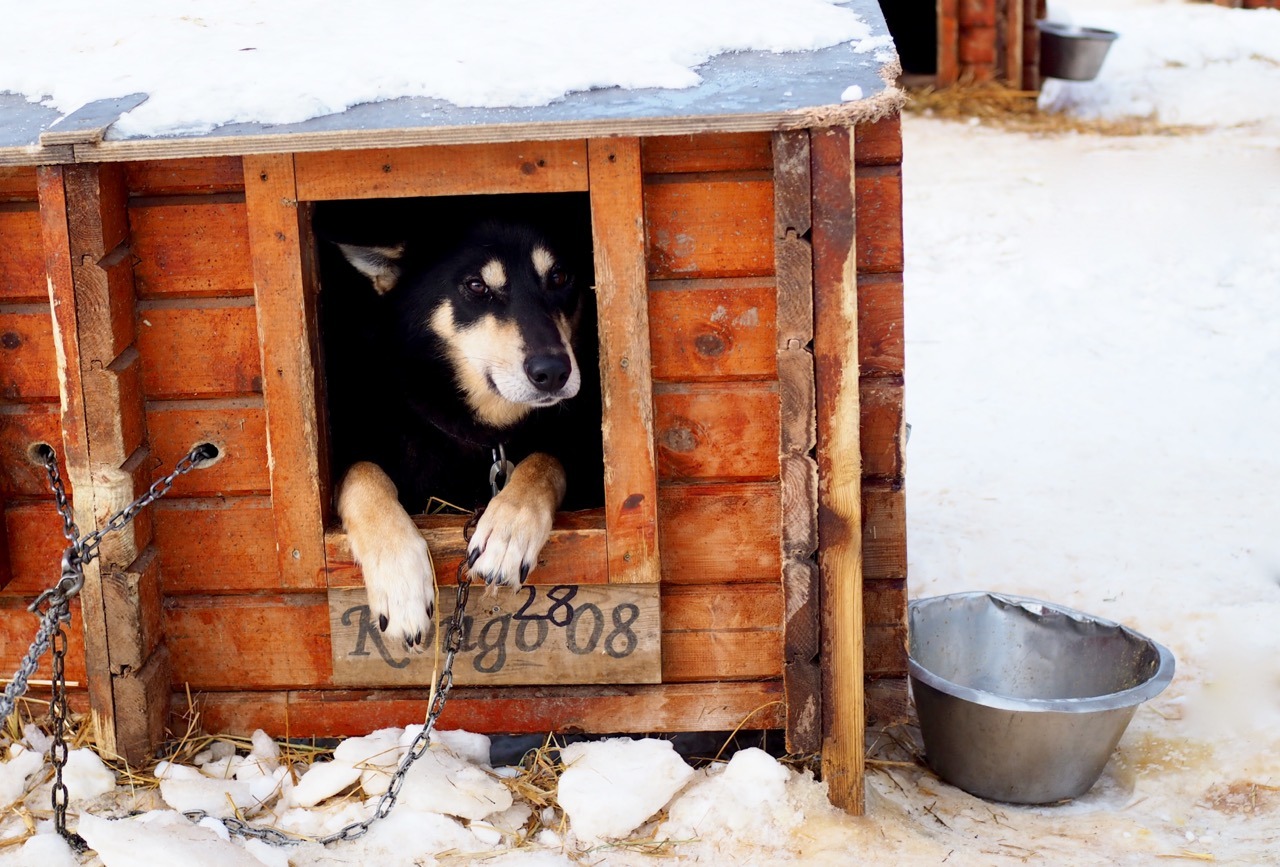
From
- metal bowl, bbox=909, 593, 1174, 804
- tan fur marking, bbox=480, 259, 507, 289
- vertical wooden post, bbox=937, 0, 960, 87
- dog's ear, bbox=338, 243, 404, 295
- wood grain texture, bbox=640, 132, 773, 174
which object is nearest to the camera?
wood grain texture, bbox=640, 132, 773, 174

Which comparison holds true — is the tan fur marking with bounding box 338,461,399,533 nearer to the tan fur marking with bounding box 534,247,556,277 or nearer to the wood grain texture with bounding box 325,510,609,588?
the wood grain texture with bounding box 325,510,609,588

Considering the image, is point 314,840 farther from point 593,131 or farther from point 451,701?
point 593,131

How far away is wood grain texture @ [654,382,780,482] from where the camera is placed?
9.31ft

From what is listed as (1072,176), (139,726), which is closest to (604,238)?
(139,726)

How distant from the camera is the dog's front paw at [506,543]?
2.78 metres

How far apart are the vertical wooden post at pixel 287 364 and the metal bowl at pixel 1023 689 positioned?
140cm

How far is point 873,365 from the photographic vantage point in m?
2.89

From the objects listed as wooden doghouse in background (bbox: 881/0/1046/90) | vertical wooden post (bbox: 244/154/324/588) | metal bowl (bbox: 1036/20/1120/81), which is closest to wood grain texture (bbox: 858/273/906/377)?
vertical wooden post (bbox: 244/154/324/588)

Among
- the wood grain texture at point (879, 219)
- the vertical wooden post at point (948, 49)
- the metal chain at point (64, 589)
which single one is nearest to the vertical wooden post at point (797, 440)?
the wood grain texture at point (879, 219)

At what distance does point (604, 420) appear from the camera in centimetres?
280

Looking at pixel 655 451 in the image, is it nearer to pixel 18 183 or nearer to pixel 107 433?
pixel 107 433

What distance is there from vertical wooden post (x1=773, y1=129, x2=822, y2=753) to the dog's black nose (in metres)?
0.56

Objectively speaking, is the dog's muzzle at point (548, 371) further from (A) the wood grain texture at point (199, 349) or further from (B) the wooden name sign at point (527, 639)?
(A) the wood grain texture at point (199, 349)

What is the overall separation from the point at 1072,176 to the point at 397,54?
6.43 metres
